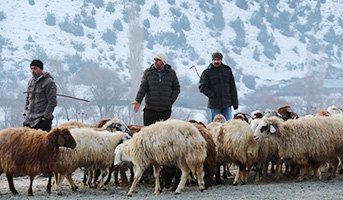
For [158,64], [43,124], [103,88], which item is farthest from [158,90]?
[103,88]

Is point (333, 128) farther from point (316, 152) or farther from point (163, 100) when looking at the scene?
point (163, 100)

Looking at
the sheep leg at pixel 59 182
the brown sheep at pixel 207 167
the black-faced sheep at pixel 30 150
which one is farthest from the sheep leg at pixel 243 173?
the sheep leg at pixel 59 182

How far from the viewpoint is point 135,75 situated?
81.8 m

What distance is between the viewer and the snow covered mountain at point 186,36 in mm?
117250

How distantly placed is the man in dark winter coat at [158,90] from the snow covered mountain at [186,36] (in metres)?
85.2

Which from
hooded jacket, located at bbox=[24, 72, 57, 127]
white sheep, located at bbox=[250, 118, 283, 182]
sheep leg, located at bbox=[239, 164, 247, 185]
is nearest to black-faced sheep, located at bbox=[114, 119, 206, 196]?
sheep leg, located at bbox=[239, 164, 247, 185]

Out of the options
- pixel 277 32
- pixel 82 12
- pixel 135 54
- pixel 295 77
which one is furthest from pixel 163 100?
pixel 277 32

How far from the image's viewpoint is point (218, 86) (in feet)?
49.7

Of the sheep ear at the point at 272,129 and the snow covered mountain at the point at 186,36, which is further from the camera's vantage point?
the snow covered mountain at the point at 186,36

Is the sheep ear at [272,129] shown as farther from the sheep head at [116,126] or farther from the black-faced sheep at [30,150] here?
the black-faced sheep at [30,150]

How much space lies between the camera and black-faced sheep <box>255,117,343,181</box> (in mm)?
13188

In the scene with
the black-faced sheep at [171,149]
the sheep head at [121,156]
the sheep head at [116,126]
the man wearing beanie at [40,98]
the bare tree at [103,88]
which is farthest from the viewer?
the bare tree at [103,88]

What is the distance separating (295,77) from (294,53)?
67.6 ft

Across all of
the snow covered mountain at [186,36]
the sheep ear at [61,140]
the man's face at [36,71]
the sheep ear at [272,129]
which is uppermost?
the snow covered mountain at [186,36]
